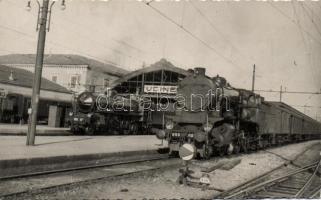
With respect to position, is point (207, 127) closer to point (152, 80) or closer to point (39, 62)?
point (39, 62)

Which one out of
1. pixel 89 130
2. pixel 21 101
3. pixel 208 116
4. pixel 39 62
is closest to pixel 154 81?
pixel 21 101

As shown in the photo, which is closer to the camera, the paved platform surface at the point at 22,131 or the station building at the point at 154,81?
the paved platform surface at the point at 22,131

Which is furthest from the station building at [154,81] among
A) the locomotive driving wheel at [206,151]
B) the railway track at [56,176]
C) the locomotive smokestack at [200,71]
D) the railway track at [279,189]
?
the railway track at [279,189]

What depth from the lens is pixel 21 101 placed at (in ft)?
114

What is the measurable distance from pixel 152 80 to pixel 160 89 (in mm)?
1417

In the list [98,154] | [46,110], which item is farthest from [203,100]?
[46,110]

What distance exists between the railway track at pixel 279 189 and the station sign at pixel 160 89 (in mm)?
28531

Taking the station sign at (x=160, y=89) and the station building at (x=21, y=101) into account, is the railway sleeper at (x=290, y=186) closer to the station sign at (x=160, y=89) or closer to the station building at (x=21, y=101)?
the station building at (x=21, y=101)

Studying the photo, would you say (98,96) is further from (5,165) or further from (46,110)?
(5,165)

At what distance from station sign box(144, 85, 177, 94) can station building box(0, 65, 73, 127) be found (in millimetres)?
8582

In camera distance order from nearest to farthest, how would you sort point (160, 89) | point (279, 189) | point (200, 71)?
point (279, 189)
point (200, 71)
point (160, 89)

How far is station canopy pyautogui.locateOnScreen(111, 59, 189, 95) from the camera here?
41281 mm

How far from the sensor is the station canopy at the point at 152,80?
41.3 meters

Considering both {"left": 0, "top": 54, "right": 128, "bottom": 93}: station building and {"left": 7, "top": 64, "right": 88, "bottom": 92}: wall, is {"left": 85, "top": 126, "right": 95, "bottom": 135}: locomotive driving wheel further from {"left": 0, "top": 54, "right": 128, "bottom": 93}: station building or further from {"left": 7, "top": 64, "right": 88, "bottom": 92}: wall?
{"left": 7, "top": 64, "right": 88, "bottom": 92}: wall
